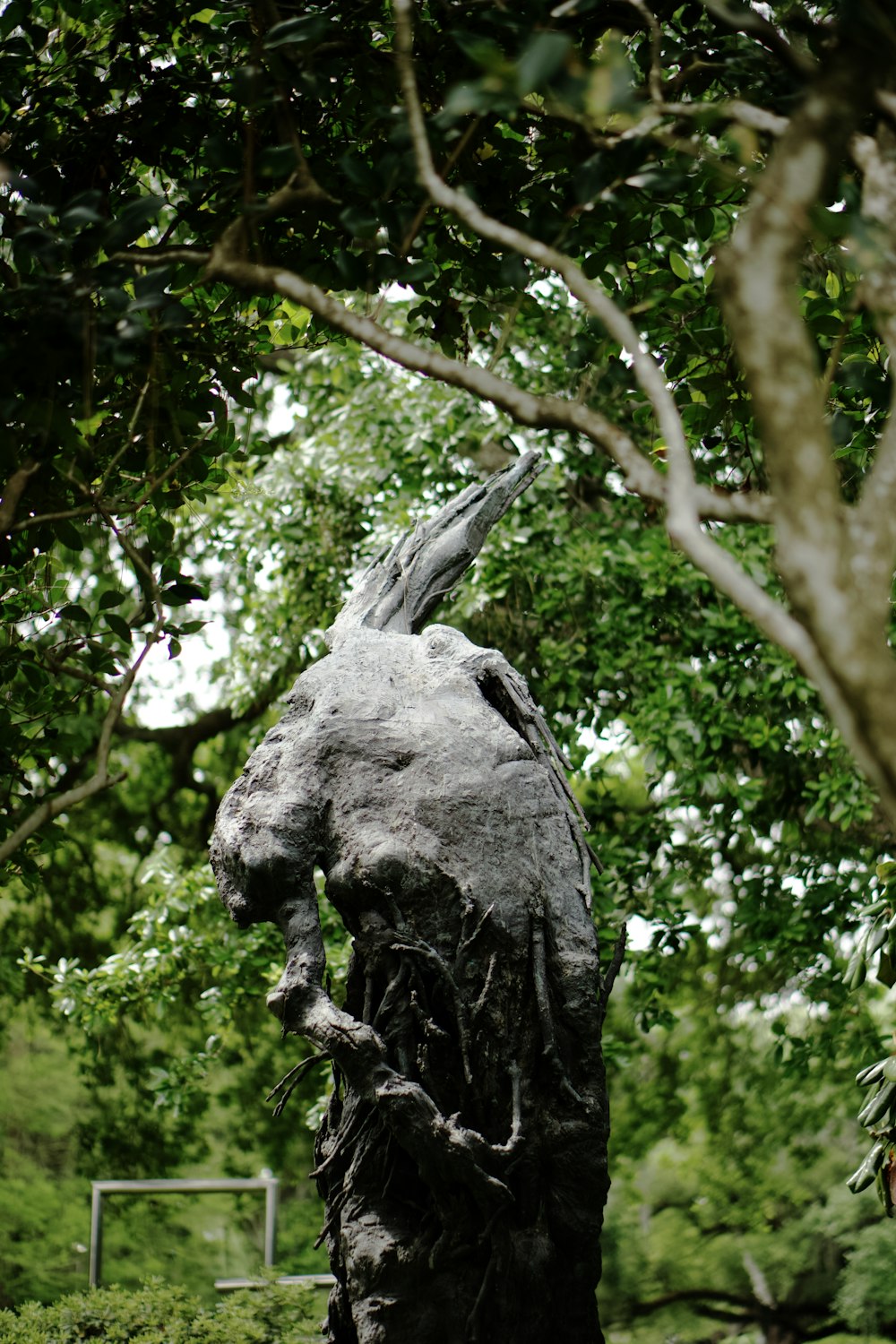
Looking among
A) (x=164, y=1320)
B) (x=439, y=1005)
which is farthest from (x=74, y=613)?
(x=164, y=1320)

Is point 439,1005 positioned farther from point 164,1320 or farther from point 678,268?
point 164,1320

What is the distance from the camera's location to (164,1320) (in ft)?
14.8

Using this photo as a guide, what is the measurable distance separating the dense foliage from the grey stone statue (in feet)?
2.45

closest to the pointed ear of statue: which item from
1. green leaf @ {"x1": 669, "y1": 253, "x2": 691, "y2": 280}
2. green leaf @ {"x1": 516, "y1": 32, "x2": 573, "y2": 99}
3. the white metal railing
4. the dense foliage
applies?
the dense foliage

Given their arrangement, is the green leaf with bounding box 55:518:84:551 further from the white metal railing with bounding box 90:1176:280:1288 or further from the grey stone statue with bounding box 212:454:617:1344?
the white metal railing with bounding box 90:1176:280:1288

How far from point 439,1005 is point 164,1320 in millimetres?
2270

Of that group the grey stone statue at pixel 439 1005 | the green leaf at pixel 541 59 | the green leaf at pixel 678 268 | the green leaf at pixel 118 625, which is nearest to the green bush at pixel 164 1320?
the grey stone statue at pixel 439 1005

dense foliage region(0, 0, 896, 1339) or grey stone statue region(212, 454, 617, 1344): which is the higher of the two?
dense foliage region(0, 0, 896, 1339)

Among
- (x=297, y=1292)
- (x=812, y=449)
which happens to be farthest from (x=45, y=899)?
(x=812, y=449)

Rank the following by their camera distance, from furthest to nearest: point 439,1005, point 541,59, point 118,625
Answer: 1. point 118,625
2. point 439,1005
3. point 541,59

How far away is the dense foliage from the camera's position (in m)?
2.31

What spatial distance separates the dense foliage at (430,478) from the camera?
7.57 feet

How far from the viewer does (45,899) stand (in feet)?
35.9

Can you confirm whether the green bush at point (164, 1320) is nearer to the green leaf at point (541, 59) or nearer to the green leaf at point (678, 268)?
the green leaf at point (678, 268)
